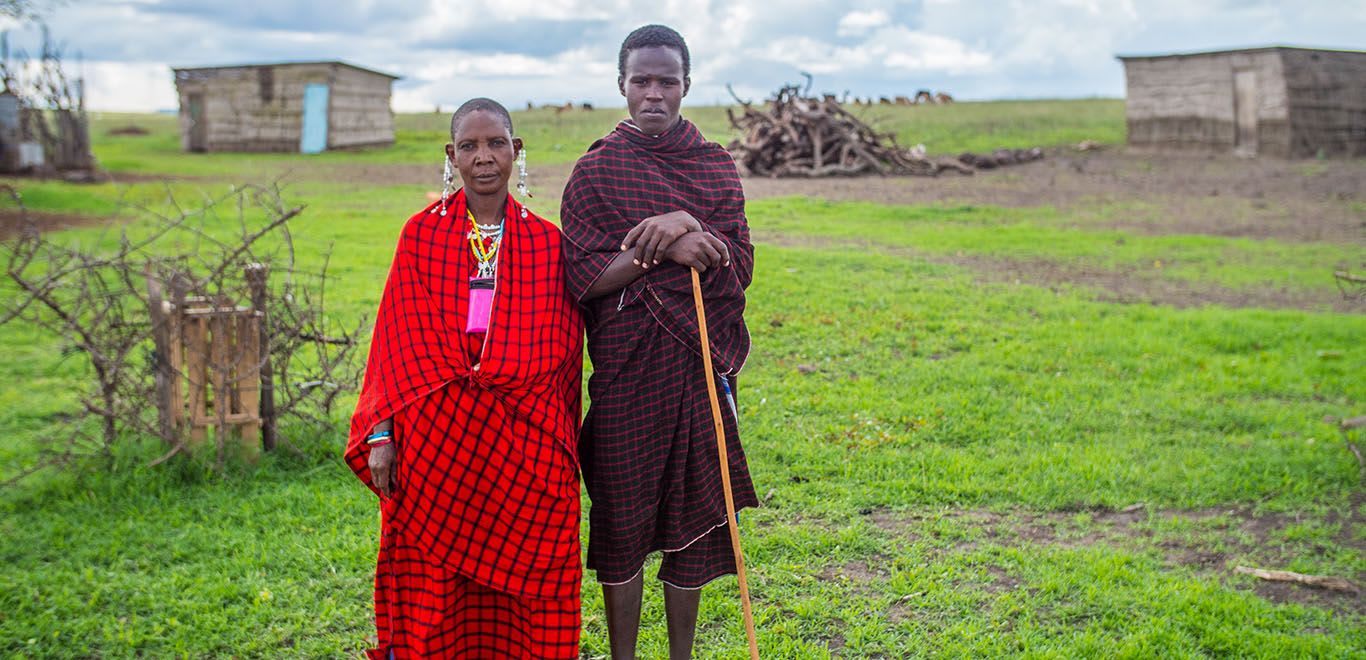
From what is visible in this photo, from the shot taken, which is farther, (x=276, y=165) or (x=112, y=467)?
(x=276, y=165)

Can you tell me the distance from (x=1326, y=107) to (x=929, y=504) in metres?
20.4

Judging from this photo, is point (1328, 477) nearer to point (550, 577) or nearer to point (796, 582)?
point (796, 582)

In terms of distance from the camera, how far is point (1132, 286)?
32.0ft

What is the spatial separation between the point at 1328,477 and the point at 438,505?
4.74m

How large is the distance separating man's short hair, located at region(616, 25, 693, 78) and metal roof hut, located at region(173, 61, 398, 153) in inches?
986

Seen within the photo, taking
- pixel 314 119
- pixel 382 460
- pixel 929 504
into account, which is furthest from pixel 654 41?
pixel 314 119

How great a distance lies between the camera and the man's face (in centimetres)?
280

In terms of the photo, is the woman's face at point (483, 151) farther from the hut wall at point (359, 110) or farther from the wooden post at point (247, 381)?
the hut wall at point (359, 110)

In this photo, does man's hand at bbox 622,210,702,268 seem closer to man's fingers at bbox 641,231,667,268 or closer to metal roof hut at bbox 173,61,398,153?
man's fingers at bbox 641,231,667,268

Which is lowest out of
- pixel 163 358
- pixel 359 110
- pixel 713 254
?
pixel 163 358

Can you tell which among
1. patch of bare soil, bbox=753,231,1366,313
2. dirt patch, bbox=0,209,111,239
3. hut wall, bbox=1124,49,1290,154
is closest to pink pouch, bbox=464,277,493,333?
patch of bare soil, bbox=753,231,1366,313

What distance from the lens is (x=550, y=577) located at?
2.78 m

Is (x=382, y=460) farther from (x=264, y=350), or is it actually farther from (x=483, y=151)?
(x=264, y=350)

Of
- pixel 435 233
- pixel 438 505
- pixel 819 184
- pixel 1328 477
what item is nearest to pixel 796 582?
pixel 438 505
